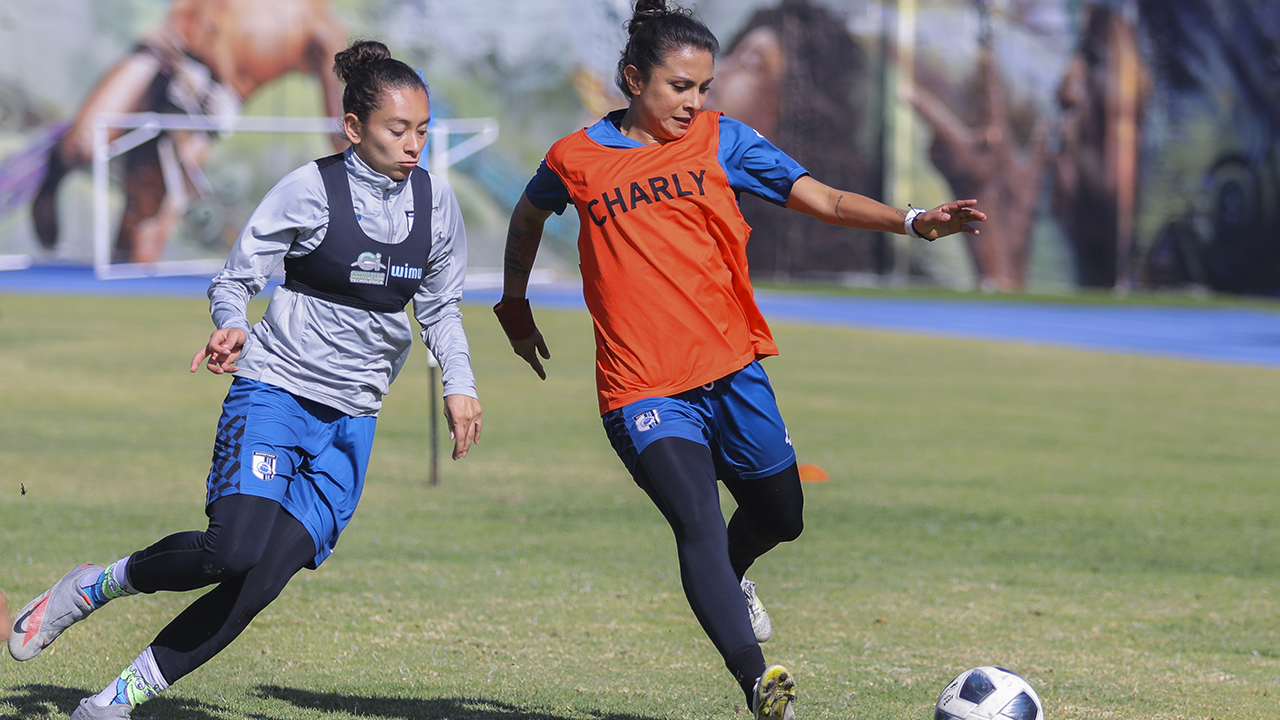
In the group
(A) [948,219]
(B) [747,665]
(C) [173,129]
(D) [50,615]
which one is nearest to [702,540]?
(B) [747,665]

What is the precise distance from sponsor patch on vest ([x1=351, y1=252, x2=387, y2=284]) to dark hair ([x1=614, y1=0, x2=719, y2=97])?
0.89 metres

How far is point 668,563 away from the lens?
7285 mm

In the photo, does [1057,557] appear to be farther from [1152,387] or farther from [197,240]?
[197,240]

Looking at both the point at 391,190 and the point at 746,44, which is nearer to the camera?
the point at 391,190

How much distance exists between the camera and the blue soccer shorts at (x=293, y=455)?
12.7ft

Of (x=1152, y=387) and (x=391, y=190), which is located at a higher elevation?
(x=391, y=190)

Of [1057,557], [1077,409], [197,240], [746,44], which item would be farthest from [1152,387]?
[197,240]

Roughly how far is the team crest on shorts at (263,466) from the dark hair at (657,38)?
150 cm

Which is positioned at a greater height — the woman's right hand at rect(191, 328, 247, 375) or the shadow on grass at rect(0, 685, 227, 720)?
the woman's right hand at rect(191, 328, 247, 375)

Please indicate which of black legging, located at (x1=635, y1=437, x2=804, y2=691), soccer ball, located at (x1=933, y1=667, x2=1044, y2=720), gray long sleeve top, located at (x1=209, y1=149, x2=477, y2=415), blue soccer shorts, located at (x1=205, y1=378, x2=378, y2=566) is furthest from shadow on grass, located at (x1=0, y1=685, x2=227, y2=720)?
soccer ball, located at (x1=933, y1=667, x2=1044, y2=720)

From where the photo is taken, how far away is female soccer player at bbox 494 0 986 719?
3984 mm

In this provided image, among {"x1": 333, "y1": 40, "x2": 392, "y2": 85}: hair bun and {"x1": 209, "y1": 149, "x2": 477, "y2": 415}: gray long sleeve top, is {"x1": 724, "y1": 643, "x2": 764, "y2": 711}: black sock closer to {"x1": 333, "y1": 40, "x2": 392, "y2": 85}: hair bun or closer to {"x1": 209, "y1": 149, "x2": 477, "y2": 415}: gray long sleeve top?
{"x1": 209, "y1": 149, "x2": 477, "y2": 415}: gray long sleeve top

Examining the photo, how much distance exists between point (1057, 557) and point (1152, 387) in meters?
9.72

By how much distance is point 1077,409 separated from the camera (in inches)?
572
